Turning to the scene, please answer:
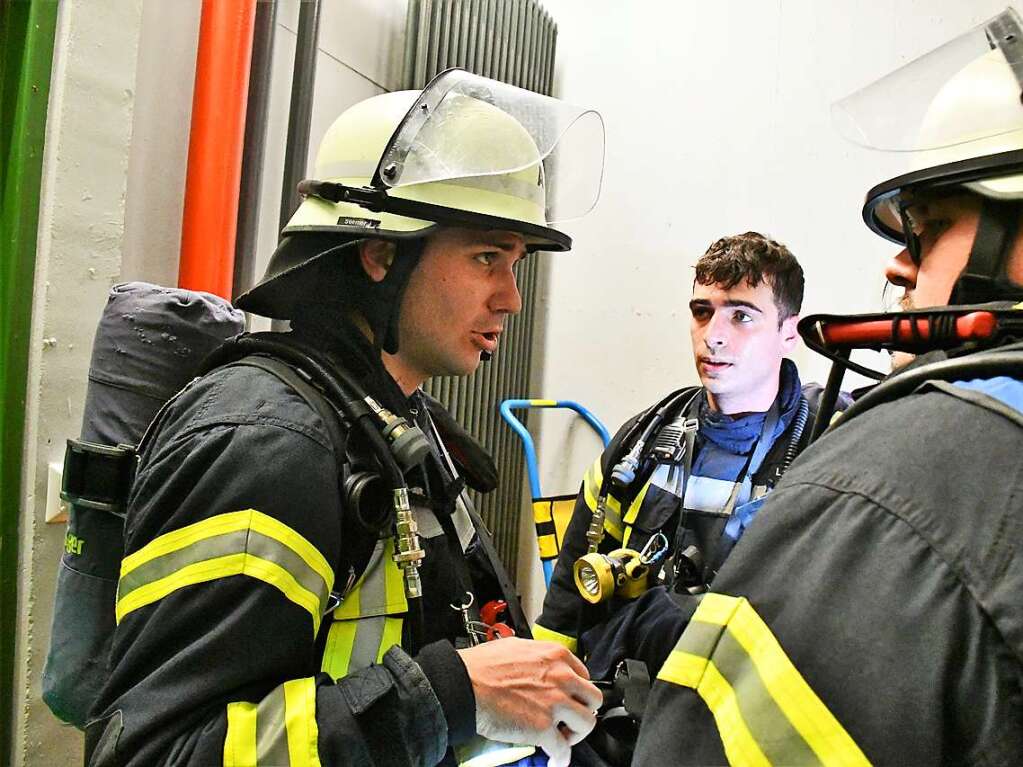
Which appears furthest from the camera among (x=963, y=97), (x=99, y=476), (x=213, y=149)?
(x=213, y=149)

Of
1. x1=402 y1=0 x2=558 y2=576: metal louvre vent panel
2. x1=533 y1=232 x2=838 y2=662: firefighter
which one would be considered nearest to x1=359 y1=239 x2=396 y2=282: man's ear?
x1=533 y1=232 x2=838 y2=662: firefighter

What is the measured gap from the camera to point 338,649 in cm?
97

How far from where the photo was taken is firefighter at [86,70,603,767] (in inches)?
32.0

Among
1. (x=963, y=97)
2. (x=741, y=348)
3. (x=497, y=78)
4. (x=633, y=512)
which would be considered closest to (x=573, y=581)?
(x=633, y=512)

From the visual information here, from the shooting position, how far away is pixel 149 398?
128 centimetres

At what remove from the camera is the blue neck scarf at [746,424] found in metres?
2.10

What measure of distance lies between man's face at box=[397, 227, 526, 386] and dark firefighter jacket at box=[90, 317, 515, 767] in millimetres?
351

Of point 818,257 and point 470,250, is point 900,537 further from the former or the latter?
point 818,257

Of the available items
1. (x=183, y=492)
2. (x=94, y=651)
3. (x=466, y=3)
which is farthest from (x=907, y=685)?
(x=466, y=3)

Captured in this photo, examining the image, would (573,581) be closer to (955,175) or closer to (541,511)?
(541,511)

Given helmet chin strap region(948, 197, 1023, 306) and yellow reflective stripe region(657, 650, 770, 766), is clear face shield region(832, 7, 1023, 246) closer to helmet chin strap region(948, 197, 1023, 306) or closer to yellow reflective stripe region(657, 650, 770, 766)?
helmet chin strap region(948, 197, 1023, 306)

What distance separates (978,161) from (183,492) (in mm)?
996

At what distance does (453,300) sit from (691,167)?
2088 millimetres

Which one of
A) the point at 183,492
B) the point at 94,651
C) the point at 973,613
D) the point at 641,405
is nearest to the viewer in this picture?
the point at 973,613
